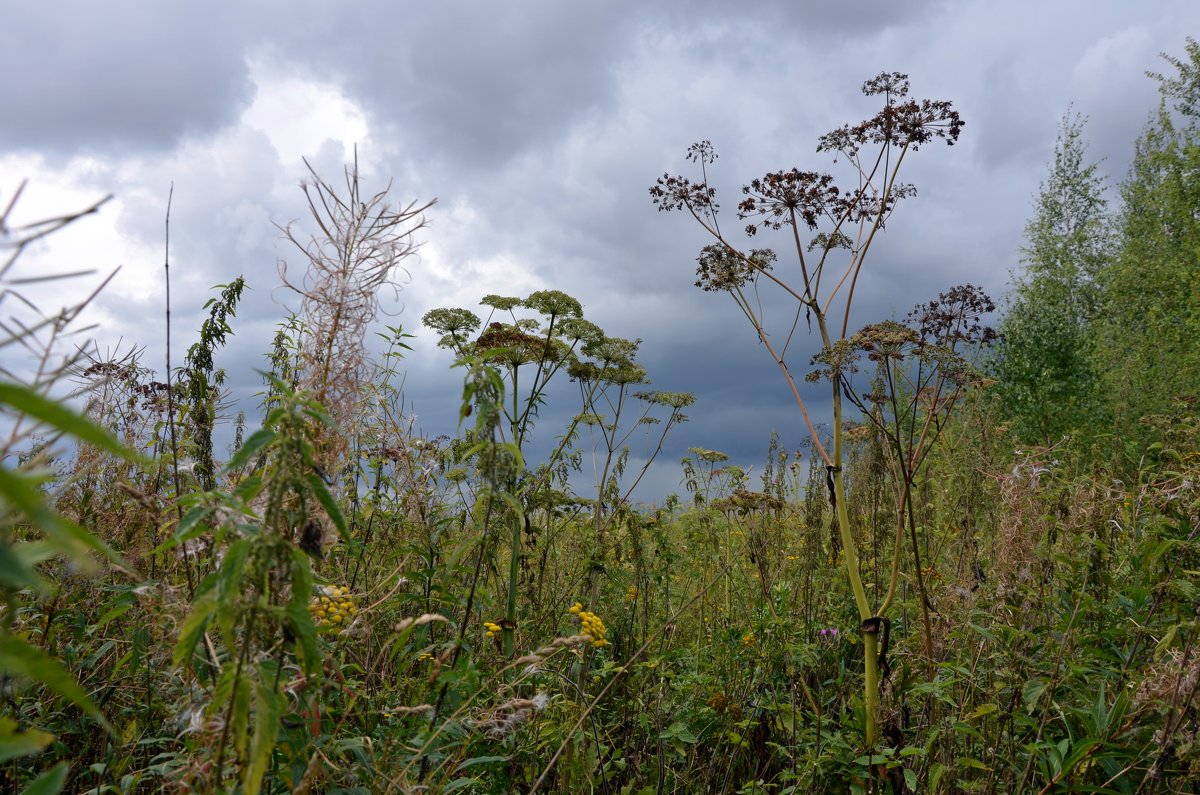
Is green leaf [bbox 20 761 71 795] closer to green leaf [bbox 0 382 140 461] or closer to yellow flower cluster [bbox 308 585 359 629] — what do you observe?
green leaf [bbox 0 382 140 461]

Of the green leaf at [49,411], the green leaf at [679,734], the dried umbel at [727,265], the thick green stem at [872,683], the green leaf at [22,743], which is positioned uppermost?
the dried umbel at [727,265]

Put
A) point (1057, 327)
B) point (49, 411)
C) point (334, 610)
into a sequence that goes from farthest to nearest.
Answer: point (1057, 327), point (334, 610), point (49, 411)

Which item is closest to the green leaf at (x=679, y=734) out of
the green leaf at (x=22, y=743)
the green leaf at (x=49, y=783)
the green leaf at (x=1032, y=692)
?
the green leaf at (x=1032, y=692)

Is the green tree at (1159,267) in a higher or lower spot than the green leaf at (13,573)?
higher

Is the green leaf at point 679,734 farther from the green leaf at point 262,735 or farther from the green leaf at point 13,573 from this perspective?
the green leaf at point 13,573

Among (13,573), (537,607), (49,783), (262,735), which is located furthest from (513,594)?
(13,573)

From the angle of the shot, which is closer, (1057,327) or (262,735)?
(262,735)

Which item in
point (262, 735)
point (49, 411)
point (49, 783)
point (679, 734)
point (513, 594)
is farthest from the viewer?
point (513, 594)

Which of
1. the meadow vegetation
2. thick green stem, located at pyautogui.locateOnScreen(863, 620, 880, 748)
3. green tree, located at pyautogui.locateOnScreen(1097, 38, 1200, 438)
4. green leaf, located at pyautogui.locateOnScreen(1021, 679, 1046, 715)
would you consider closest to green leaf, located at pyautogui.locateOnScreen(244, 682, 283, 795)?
the meadow vegetation

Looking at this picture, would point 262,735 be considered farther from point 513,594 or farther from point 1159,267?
point 1159,267

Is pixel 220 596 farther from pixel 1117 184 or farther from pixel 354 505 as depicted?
pixel 1117 184

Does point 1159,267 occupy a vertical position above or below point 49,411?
above

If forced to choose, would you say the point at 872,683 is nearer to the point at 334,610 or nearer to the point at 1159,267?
the point at 334,610

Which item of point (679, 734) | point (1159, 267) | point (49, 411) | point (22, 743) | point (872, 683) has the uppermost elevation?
point (1159, 267)
